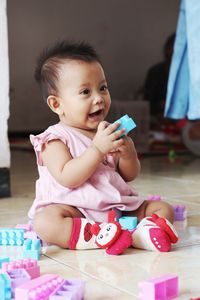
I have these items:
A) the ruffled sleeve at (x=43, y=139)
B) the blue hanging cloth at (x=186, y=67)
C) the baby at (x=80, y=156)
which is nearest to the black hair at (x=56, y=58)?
the baby at (x=80, y=156)

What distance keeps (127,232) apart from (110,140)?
0.59 ft

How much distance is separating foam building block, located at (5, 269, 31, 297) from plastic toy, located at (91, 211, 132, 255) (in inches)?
8.9

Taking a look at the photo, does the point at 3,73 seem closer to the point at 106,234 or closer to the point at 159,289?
the point at 106,234

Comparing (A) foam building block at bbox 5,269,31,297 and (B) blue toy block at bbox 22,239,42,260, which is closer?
(A) foam building block at bbox 5,269,31,297

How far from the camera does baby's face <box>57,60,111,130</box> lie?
1.19m

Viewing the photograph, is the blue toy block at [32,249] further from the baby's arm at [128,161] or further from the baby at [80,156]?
the baby's arm at [128,161]

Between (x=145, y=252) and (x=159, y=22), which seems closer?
(x=145, y=252)

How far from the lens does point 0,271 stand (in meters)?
0.84

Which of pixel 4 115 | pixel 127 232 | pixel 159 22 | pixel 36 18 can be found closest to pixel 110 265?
pixel 127 232

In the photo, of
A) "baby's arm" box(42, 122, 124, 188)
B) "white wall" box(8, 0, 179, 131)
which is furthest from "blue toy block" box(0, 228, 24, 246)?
"white wall" box(8, 0, 179, 131)

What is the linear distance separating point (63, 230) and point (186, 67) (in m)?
1.23

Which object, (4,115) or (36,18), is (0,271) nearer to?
(4,115)

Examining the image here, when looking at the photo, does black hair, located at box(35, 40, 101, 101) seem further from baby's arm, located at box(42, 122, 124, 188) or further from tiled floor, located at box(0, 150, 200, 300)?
tiled floor, located at box(0, 150, 200, 300)

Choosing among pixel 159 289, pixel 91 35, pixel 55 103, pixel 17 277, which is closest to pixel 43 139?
pixel 55 103
